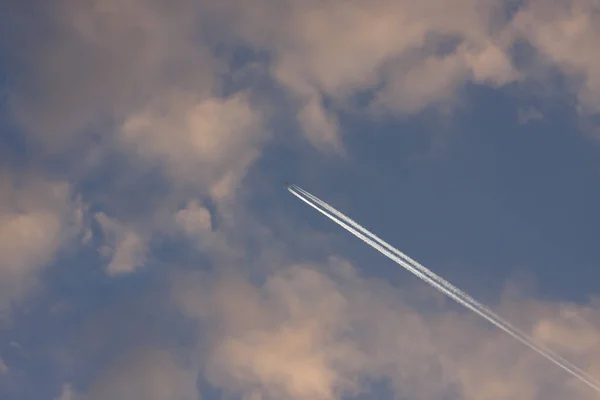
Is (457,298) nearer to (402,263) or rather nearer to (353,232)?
(402,263)

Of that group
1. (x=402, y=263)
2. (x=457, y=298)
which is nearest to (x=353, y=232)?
(x=402, y=263)
